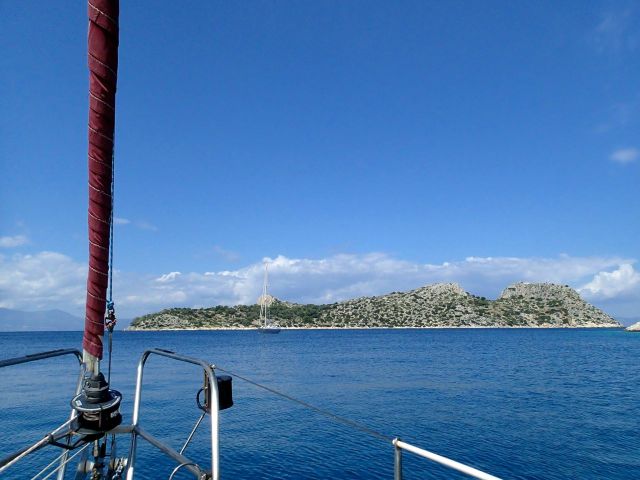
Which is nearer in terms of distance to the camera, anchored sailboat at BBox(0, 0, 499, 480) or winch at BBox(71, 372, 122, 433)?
anchored sailboat at BBox(0, 0, 499, 480)

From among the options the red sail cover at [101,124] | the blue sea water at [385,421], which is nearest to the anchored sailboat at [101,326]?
the red sail cover at [101,124]

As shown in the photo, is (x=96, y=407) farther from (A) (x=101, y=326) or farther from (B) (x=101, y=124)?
(B) (x=101, y=124)

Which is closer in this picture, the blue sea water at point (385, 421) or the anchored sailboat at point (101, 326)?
the anchored sailboat at point (101, 326)

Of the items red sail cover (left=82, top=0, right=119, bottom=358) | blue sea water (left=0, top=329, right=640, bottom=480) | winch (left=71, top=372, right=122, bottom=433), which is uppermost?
red sail cover (left=82, top=0, right=119, bottom=358)

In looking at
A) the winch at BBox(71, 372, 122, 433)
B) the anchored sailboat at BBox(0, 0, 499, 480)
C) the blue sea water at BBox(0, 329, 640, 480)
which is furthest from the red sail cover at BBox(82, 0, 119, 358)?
the blue sea water at BBox(0, 329, 640, 480)

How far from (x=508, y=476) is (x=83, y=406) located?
676 inches

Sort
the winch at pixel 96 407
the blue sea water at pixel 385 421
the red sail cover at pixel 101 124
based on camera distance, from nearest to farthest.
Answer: the red sail cover at pixel 101 124 < the winch at pixel 96 407 < the blue sea water at pixel 385 421

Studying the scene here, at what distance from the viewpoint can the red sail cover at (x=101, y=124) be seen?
4047mm

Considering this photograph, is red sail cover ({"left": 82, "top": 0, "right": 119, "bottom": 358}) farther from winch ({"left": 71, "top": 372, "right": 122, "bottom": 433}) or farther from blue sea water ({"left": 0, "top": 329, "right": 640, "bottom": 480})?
blue sea water ({"left": 0, "top": 329, "right": 640, "bottom": 480})

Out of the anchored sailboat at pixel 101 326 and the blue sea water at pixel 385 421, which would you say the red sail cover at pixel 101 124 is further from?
the blue sea water at pixel 385 421

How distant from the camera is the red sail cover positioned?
405 cm

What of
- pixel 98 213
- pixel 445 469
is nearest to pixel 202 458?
pixel 445 469

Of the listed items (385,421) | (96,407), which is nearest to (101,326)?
(96,407)

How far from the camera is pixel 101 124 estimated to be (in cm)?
427
